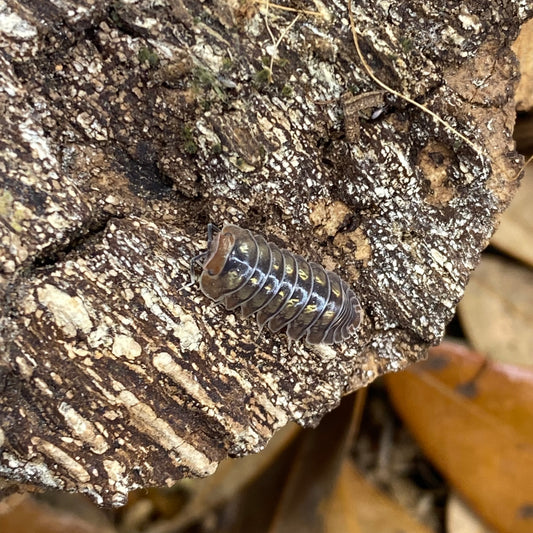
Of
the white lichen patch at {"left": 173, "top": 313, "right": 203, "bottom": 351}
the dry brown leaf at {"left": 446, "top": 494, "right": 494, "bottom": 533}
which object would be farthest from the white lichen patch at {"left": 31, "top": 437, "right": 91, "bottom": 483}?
the dry brown leaf at {"left": 446, "top": 494, "right": 494, "bottom": 533}

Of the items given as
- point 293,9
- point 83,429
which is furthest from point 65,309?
point 293,9

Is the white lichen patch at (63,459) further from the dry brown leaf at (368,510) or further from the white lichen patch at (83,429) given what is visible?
the dry brown leaf at (368,510)

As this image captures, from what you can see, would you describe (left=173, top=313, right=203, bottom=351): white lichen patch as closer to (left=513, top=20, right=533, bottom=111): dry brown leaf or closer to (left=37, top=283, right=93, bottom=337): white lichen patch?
(left=37, top=283, right=93, bottom=337): white lichen patch

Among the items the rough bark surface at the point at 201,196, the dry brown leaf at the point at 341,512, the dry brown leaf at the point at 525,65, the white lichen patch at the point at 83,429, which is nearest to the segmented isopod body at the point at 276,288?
the rough bark surface at the point at 201,196

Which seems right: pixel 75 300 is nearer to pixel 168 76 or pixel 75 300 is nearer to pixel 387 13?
pixel 168 76

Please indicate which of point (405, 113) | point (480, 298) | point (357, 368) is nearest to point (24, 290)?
point (357, 368)

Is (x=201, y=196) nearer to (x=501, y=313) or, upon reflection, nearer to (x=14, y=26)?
(x=14, y=26)

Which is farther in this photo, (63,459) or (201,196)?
(201,196)
